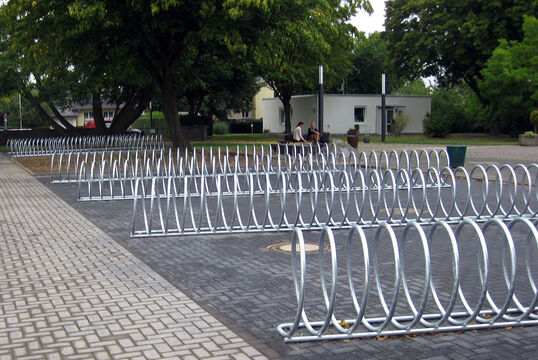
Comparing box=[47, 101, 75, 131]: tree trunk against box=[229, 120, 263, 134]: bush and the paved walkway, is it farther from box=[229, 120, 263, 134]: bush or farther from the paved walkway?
the paved walkway

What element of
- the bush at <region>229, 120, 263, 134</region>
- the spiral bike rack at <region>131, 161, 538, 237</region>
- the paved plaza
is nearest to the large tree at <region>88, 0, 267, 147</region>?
the spiral bike rack at <region>131, 161, 538, 237</region>

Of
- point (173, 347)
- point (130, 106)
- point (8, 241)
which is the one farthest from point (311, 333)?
point (130, 106)

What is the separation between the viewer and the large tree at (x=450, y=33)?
132 ft

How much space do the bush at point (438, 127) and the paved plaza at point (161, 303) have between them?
34.2 metres

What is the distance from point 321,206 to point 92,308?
6770 mm

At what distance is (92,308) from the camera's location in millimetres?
5742

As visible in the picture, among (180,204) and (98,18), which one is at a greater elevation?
(98,18)

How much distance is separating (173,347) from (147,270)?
8.37ft

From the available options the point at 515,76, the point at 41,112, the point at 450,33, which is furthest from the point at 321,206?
the point at 450,33

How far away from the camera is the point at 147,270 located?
7188mm

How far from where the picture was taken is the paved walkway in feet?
15.5

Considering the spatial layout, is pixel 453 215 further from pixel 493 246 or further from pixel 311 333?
pixel 311 333

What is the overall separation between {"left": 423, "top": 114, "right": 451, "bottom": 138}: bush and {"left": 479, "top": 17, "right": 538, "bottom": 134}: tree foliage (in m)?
3.82

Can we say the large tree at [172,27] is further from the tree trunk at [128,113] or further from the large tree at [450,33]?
the large tree at [450,33]
